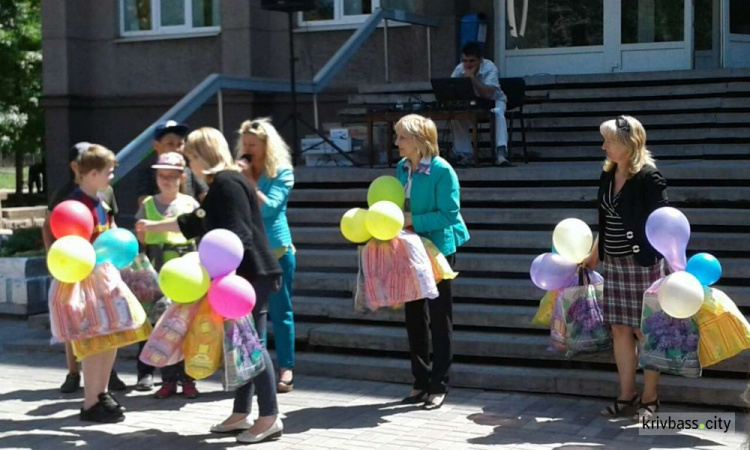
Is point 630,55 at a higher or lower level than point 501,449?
higher

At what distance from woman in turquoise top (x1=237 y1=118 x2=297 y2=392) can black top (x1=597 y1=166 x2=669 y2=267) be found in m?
2.19

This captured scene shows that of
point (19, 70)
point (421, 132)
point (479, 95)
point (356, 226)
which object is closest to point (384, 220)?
point (356, 226)

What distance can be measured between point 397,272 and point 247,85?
5828 millimetres

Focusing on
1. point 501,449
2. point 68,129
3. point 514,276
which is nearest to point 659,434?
point 501,449

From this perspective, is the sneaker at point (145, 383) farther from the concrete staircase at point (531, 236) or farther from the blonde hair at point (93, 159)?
the blonde hair at point (93, 159)

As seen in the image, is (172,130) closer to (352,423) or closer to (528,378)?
(352,423)

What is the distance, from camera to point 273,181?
736 centimetres

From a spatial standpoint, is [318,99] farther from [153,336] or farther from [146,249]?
[153,336]

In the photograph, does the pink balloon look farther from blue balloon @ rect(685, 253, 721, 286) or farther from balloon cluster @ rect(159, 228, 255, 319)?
blue balloon @ rect(685, 253, 721, 286)

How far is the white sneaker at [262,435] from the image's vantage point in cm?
646

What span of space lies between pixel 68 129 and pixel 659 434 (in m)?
12.1

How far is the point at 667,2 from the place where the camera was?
1370 cm

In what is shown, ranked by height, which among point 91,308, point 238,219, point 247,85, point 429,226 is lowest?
point 91,308

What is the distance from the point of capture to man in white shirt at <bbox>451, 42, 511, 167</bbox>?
11023 millimetres
